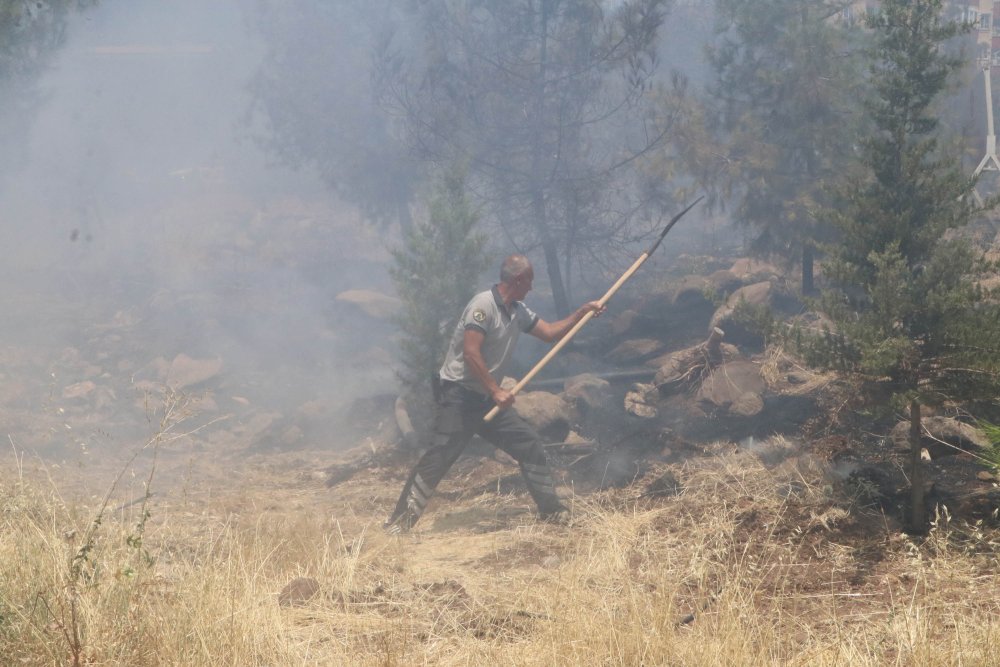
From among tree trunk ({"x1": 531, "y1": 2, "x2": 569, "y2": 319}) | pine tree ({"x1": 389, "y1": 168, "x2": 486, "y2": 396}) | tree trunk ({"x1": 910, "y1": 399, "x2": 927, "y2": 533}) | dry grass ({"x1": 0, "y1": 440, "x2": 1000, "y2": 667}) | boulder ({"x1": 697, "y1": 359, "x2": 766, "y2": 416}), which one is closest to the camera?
dry grass ({"x1": 0, "y1": 440, "x2": 1000, "y2": 667})

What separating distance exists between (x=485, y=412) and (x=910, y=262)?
2.79m

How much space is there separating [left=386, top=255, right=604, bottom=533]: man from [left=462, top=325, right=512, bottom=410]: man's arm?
0.07ft

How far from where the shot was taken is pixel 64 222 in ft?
94.4

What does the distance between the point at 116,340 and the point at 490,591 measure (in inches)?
556

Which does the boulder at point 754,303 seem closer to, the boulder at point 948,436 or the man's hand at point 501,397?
the boulder at point 948,436

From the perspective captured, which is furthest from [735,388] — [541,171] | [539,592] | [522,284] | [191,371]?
[191,371]

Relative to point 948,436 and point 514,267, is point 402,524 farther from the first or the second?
point 948,436

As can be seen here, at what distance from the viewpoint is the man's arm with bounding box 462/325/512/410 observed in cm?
561

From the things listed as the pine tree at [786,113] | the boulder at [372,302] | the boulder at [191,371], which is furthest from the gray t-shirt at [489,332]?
the boulder at [372,302]

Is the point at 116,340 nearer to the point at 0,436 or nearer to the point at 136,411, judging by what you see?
the point at 136,411

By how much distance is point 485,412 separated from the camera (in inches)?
232

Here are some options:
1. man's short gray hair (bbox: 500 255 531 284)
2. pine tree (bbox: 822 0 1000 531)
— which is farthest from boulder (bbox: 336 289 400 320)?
pine tree (bbox: 822 0 1000 531)

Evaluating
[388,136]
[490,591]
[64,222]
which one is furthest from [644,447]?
[64,222]

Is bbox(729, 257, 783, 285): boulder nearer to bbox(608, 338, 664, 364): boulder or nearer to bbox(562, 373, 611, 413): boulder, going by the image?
bbox(608, 338, 664, 364): boulder
